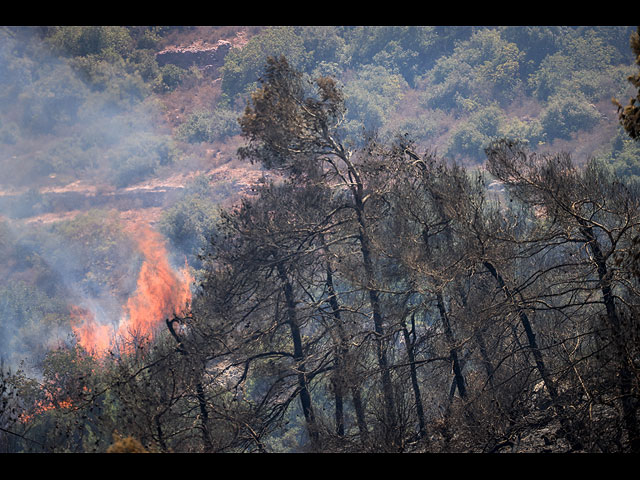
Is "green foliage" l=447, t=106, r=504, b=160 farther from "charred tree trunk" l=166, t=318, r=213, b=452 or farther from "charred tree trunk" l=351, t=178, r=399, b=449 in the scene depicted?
"charred tree trunk" l=166, t=318, r=213, b=452

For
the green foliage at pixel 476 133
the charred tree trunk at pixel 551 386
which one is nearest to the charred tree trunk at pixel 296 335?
the charred tree trunk at pixel 551 386

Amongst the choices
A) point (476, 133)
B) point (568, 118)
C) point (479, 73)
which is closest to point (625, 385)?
point (476, 133)

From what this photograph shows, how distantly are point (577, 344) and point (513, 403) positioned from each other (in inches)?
109

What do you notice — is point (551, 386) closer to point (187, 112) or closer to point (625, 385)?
point (625, 385)

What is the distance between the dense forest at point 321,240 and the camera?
1436cm

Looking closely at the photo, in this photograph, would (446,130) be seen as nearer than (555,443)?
No

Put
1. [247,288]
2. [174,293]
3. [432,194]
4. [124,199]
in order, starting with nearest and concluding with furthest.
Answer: [432,194]
[247,288]
[174,293]
[124,199]

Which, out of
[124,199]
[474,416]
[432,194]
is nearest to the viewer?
[474,416]

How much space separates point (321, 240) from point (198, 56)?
3429 inches

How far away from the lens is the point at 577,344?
1589 centimetres

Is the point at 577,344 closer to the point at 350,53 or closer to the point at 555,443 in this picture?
the point at 555,443
